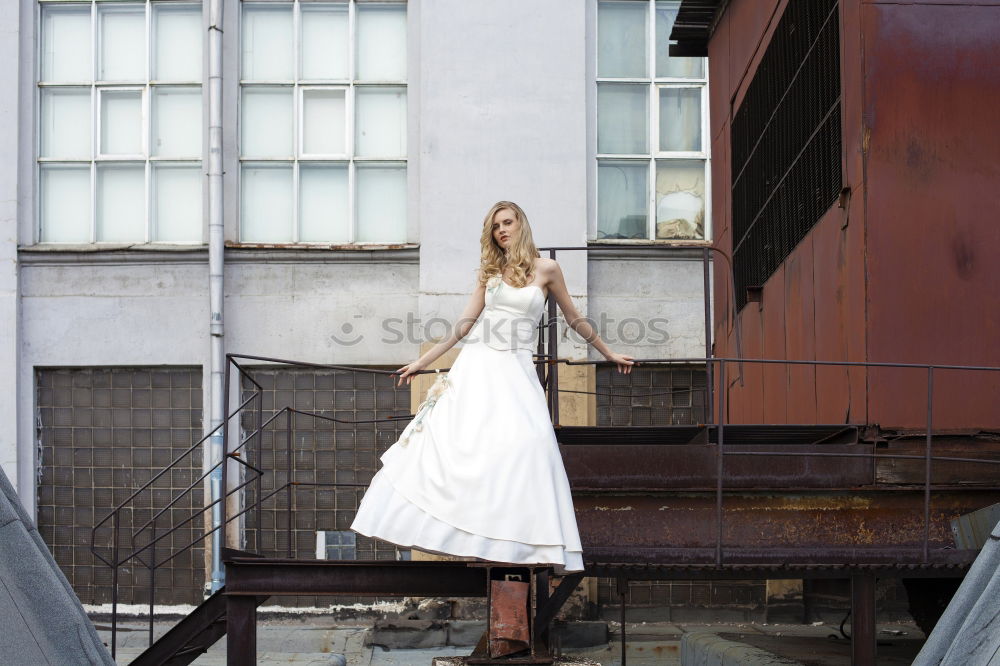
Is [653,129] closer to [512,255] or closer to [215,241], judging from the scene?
[215,241]

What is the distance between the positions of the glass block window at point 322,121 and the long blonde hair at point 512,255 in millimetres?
8208

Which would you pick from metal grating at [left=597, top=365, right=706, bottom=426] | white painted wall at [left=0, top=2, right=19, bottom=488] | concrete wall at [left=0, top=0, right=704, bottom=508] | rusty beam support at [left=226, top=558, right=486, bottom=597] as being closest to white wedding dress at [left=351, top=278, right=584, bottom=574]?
rusty beam support at [left=226, top=558, right=486, bottom=597]

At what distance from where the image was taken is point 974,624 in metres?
5.16

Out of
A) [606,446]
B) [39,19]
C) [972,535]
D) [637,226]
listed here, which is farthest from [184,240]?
[972,535]

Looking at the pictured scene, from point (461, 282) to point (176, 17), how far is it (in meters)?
4.51

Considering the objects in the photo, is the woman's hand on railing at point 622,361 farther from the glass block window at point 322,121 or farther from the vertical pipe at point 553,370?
the glass block window at point 322,121

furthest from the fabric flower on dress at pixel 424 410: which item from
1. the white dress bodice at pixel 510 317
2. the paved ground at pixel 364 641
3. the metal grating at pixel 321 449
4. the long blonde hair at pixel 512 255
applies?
the metal grating at pixel 321 449

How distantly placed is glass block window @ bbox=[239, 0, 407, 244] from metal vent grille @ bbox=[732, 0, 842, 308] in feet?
15.6

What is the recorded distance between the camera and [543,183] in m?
14.0

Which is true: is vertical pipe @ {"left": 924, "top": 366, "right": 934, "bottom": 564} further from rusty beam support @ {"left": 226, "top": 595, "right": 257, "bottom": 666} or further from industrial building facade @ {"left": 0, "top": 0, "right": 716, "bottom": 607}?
industrial building facade @ {"left": 0, "top": 0, "right": 716, "bottom": 607}

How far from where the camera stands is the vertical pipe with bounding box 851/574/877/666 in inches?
269

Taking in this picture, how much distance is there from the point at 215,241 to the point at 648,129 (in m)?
5.02

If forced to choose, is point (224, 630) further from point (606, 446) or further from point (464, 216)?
point (464, 216)

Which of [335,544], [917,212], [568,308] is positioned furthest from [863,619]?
[335,544]
